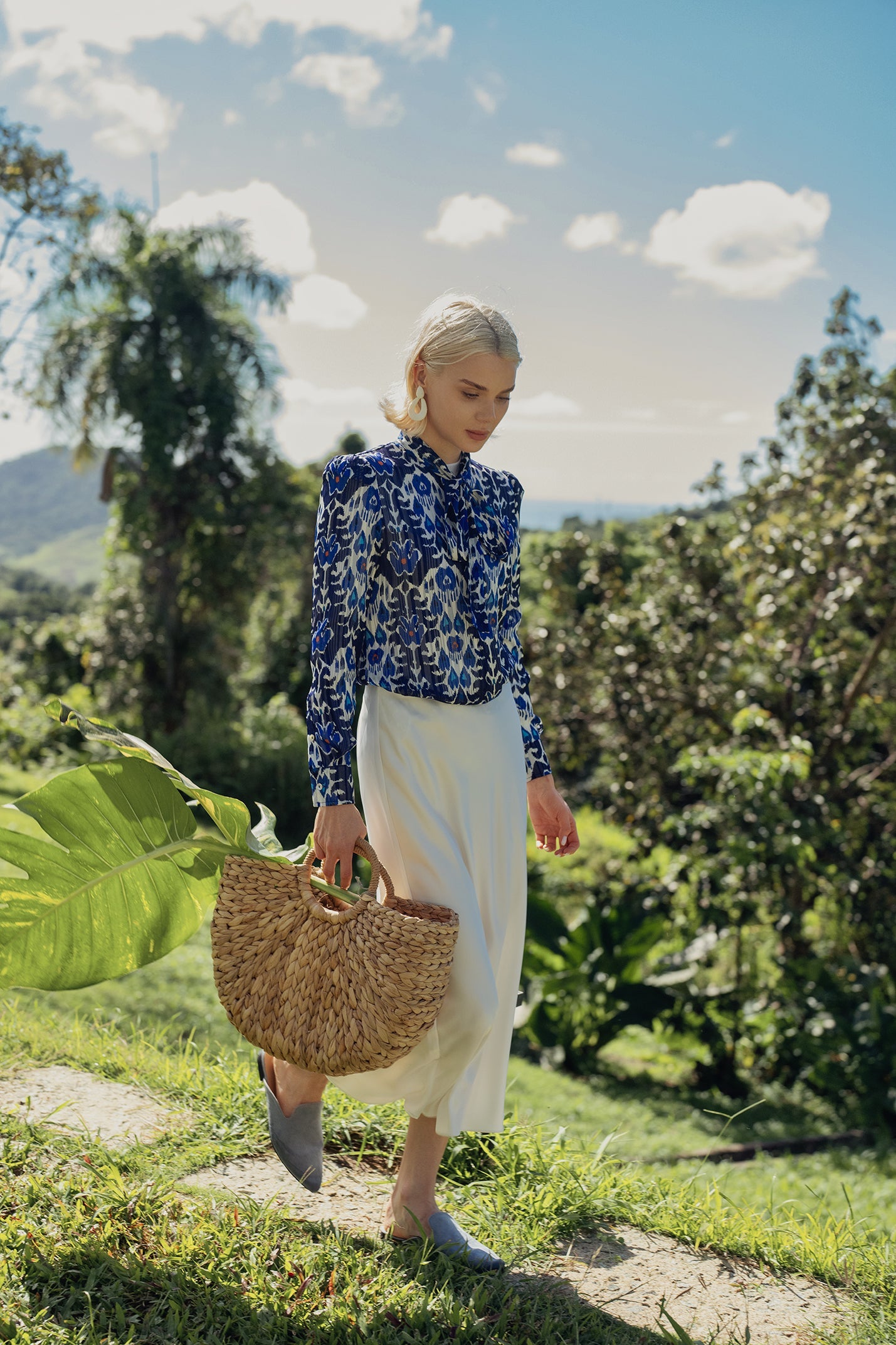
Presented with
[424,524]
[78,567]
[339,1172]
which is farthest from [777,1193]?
[78,567]

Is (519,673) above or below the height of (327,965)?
above

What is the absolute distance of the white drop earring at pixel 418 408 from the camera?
2.20m

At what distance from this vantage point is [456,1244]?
7.09 feet

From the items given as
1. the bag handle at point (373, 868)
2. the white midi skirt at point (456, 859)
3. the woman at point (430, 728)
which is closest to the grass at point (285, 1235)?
the woman at point (430, 728)

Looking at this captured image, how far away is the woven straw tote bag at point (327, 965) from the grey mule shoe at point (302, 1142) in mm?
304

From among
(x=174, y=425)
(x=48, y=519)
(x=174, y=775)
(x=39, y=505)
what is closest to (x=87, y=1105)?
(x=174, y=775)

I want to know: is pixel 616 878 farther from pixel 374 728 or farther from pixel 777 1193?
pixel 374 728

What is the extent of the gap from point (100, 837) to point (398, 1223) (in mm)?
1031

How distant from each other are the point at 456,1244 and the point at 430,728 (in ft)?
3.52

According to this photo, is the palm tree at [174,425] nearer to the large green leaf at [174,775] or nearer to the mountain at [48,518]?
the large green leaf at [174,775]

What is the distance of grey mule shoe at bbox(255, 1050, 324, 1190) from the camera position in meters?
2.26

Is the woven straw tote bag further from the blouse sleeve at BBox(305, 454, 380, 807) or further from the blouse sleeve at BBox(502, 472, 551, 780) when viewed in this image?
the blouse sleeve at BBox(502, 472, 551, 780)

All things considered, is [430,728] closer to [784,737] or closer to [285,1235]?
[285,1235]

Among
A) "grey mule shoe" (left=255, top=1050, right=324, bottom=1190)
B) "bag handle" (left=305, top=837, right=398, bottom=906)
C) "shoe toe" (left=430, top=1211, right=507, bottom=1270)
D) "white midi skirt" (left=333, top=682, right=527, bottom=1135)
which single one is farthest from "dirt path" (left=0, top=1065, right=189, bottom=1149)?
"bag handle" (left=305, top=837, right=398, bottom=906)
